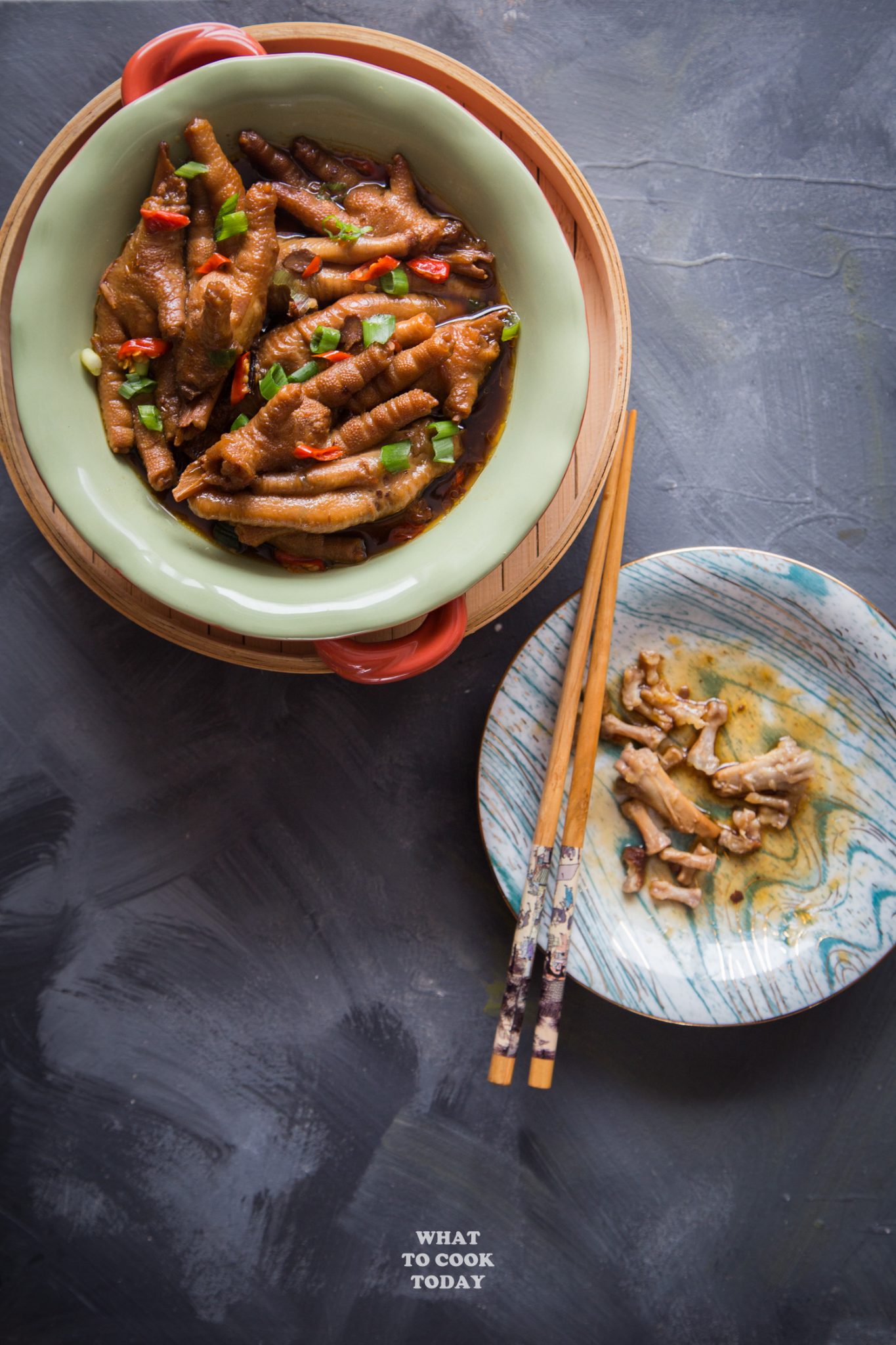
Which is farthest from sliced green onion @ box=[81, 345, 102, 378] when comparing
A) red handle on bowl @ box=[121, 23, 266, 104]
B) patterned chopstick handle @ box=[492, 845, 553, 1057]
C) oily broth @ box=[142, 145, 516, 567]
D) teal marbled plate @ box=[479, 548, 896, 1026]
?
patterned chopstick handle @ box=[492, 845, 553, 1057]


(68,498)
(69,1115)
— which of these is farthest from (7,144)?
(69,1115)

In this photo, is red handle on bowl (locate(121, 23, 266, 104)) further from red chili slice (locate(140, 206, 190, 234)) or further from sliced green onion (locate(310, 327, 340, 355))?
sliced green onion (locate(310, 327, 340, 355))

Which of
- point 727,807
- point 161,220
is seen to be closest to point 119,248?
point 161,220

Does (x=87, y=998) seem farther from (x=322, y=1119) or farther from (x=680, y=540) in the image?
(x=680, y=540)

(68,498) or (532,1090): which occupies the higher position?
(68,498)

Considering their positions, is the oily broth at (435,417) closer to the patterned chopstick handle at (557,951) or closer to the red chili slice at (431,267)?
the red chili slice at (431,267)


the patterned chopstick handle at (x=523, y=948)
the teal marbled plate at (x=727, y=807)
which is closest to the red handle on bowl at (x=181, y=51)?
the teal marbled plate at (x=727, y=807)
